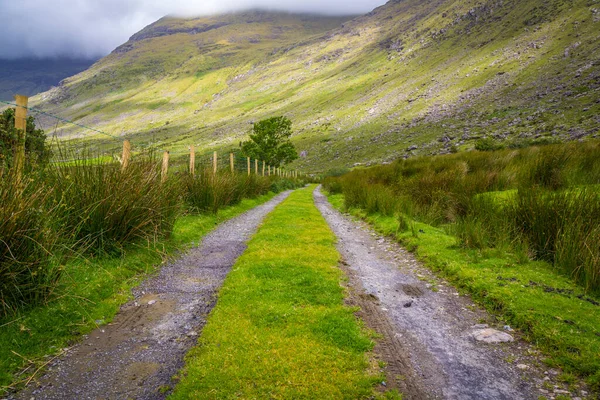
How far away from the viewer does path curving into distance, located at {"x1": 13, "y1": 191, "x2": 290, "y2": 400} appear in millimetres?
2852

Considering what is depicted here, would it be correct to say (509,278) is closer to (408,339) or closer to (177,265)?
(408,339)

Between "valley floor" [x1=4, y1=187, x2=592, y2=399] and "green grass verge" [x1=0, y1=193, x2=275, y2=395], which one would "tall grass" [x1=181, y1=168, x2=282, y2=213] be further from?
"valley floor" [x1=4, y1=187, x2=592, y2=399]

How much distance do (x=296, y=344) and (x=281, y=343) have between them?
0.16m

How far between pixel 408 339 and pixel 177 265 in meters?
4.57

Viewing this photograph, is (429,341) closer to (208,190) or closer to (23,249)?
(23,249)

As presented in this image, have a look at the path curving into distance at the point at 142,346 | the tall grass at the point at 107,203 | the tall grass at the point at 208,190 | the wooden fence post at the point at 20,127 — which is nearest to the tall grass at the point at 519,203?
the path curving into distance at the point at 142,346

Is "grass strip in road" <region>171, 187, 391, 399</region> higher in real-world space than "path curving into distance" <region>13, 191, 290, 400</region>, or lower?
higher

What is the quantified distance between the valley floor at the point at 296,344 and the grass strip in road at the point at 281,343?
0.01 m

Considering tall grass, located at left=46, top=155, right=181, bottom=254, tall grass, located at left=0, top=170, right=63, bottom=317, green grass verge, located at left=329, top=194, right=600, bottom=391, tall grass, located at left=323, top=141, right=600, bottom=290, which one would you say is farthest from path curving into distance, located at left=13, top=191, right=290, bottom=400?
tall grass, located at left=323, top=141, right=600, bottom=290

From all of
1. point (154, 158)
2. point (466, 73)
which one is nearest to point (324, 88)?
point (466, 73)

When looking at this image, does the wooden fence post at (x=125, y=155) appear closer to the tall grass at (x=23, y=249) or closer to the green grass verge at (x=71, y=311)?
the green grass verge at (x=71, y=311)

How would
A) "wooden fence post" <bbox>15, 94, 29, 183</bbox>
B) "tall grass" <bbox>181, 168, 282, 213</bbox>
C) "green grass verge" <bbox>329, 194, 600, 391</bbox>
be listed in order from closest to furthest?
"green grass verge" <bbox>329, 194, 600, 391</bbox>, "wooden fence post" <bbox>15, 94, 29, 183</bbox>, "tall grass" <bbox>181, 168, 282, 213</bbox>

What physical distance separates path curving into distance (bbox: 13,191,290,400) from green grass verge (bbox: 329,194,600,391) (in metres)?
3.79

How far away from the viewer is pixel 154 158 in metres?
8.00
